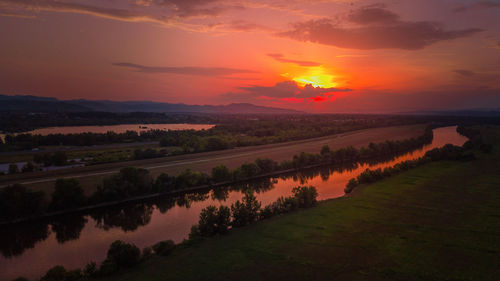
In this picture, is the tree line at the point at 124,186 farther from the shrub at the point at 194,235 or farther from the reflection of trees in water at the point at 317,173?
the shrub at the point at 194,235

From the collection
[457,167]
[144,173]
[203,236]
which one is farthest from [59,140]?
[457,167]

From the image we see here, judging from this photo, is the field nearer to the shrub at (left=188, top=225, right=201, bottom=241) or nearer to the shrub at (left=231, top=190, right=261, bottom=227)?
the shrub at (left=188, top=225, right=201, bottom=241)

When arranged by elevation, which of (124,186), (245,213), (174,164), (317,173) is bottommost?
(317,173)

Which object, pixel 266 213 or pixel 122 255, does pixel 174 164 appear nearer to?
pixel 266 213

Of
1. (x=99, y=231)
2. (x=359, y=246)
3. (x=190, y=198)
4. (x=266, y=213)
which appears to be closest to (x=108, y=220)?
(x=99, y=231)

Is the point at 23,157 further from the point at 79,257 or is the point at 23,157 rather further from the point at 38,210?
the point at 79,257

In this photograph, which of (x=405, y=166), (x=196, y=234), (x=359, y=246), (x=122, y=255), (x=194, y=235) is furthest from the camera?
(x=405, y=166)

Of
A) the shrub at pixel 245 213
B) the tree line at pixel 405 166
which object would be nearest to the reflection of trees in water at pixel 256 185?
the tree line at pixel 405 166
